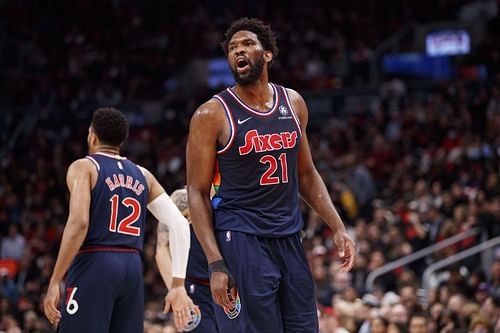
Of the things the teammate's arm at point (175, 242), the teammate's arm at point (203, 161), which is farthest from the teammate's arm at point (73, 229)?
the teammate's arm at point (203, 161)

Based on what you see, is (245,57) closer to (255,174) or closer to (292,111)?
(292,111)

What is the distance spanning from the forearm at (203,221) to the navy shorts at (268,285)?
0.35 feet

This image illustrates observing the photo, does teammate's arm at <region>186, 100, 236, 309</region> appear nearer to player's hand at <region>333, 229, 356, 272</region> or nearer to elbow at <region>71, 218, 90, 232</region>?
player's hand at <region>333, 229, 356, 272</region>

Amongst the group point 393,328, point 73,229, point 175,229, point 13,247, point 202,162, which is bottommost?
point 393,328

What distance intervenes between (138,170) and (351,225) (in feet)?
33.7

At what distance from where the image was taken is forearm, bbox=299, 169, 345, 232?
5547 mm

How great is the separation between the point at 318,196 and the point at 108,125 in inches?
65.1

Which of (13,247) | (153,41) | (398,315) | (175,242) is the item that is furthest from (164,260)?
(153,41)

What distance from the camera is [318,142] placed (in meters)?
19.8

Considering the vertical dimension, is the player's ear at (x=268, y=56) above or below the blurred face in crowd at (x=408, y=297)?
Answer: above

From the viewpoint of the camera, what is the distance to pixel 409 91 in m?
22.1

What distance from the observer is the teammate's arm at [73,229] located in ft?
19.2

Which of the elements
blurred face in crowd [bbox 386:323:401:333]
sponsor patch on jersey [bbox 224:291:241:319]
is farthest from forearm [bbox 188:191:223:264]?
blurred face in crowd [bbox 386:323:401:333]

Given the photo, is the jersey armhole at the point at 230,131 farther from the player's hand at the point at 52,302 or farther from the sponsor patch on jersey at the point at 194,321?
the sponsor patch on jersey at the point at 194,321
